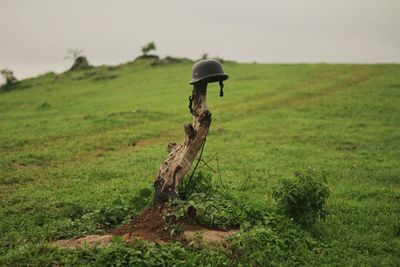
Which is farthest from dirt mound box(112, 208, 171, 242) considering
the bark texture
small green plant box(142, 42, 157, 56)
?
small green plant box(142, 42, 157, 56)

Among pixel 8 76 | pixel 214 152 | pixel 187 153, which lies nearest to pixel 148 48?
pixel 8 76

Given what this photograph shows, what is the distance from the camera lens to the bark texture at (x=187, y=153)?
918cm

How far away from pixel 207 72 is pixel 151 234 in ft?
10.2

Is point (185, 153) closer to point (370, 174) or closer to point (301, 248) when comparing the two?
point (301, 248)

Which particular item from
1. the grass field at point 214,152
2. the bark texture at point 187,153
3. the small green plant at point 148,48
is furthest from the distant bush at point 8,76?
the bark texture at point 187,153

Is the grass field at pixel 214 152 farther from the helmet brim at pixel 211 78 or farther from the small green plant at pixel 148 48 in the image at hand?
the small green plant at pixel 148 48

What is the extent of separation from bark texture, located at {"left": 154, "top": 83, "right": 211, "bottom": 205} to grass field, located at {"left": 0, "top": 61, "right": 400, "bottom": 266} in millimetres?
1257

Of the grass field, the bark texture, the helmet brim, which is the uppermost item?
the helmet brim

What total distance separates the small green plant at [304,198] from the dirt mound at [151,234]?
4.59 feet

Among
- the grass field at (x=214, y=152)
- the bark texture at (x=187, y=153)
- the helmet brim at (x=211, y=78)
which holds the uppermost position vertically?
the helmet brim at (x=211, y=78)

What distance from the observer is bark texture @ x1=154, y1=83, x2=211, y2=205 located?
30.1 feet

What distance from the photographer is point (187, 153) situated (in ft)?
30.5

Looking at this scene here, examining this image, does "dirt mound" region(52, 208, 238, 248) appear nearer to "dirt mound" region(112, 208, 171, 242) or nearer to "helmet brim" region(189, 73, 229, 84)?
"dirt mound" region(112, 208, 171, 242)

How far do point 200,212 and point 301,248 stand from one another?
1.96 m
